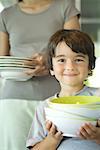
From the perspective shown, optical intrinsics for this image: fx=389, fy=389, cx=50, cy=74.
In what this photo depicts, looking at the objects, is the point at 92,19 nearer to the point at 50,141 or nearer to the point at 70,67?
the point at 70,67

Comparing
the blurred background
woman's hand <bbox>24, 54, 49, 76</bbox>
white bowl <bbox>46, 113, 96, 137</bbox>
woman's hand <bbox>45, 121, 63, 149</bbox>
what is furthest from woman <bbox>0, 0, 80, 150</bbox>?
the blurred background

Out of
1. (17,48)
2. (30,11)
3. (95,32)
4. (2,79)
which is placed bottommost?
(95,32)

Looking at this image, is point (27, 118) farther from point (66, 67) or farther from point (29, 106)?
point (66, 67)

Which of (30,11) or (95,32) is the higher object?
(30,11)

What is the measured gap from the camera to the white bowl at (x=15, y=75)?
4.77 feet

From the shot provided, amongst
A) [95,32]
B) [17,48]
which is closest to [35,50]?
[17,48]

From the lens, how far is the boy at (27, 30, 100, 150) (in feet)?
4.01

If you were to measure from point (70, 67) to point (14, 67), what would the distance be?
26 centimetres

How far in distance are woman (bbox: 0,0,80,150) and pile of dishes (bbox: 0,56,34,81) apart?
3 centimetres

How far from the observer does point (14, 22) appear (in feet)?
5.21

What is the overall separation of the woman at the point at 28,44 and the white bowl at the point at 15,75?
24 mm

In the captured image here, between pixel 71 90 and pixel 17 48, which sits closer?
pixel 71 90

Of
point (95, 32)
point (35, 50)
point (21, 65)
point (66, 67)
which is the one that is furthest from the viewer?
point (95, 32)

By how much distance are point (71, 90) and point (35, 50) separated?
0.30m
